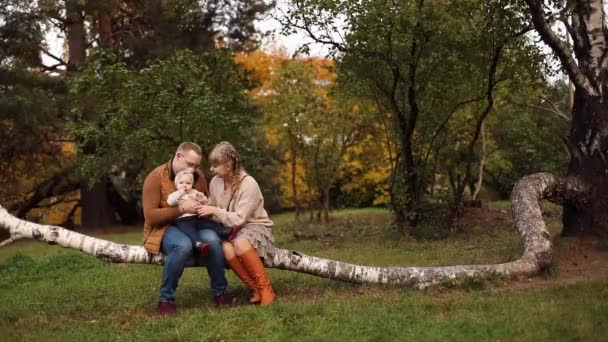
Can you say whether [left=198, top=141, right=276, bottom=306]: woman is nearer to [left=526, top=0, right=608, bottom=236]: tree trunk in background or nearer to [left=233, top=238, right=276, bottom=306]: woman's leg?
[left=233, top=238, right=276, bottom=306]: woman's leg

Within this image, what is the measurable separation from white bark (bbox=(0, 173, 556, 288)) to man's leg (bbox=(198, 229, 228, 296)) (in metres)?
0.46

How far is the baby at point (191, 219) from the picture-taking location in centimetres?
594

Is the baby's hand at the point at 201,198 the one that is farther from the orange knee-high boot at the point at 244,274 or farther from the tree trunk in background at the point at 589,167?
the tree trunk in background at the point at 589,167

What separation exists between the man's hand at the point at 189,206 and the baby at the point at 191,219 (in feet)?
0.13

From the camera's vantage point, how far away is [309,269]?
6.40 m

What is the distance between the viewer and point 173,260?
19.1 feet

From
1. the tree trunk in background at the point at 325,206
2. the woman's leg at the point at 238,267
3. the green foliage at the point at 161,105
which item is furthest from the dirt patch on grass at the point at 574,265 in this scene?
the tree trunk in background at the point at 325,206

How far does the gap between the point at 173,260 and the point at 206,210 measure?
1.79 feet

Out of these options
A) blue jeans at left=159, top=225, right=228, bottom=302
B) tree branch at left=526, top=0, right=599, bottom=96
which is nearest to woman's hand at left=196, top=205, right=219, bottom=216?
blue jeans at left=159, top=225, right=228, bottom=302

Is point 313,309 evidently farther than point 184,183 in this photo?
No

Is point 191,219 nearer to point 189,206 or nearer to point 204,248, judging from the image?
point 189,206

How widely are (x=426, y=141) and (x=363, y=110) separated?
2.76 m

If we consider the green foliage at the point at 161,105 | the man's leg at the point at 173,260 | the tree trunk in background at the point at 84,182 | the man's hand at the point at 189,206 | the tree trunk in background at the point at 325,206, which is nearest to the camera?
the man's leg at the point at 173,260

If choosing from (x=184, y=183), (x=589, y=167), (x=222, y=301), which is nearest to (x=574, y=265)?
(x=589, y=167)
